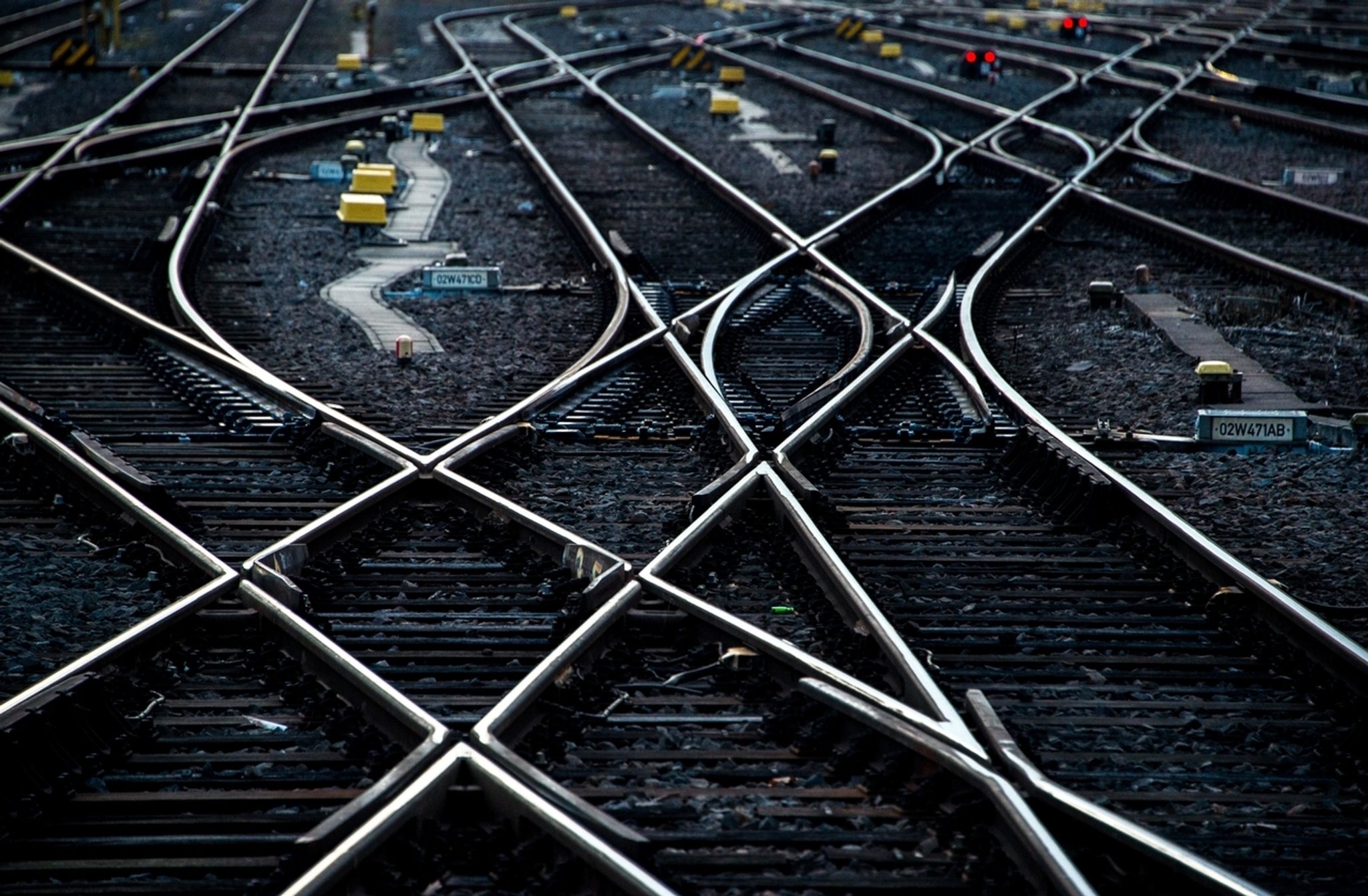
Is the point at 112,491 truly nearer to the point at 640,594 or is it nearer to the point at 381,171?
the point at 640,594

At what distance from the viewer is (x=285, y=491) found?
812cm

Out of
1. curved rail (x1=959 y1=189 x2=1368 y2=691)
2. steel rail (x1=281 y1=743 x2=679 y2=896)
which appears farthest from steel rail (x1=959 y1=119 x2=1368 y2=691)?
steel rail (x1=281 y1=743 x2=679 y2=896)

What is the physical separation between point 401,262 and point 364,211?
1.16 metres

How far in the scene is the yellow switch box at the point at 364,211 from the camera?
1499cm

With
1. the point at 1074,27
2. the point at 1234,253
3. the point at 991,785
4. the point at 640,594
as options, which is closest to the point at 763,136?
the point at 1234,253

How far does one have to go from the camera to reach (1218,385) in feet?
32.2

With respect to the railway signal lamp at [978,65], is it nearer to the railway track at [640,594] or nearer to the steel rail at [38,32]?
the railway track at [640,594]

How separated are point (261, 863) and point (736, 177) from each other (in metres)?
14.0

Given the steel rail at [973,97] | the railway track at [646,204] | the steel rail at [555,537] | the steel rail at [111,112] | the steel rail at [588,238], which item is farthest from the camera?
the steel rail at [973,97]

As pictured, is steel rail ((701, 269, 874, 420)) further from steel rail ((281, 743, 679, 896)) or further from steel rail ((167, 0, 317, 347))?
steel rail ((281, 743, 679, 896))

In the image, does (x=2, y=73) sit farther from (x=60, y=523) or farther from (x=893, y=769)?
(x=893, y=769)

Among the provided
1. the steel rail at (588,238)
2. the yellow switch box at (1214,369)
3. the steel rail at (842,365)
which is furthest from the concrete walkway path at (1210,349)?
the steel rail at (588,238)

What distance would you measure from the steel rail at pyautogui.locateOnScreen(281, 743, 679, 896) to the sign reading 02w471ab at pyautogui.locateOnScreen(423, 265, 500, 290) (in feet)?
25.6

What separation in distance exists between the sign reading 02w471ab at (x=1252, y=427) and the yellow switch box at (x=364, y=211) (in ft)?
26.4
